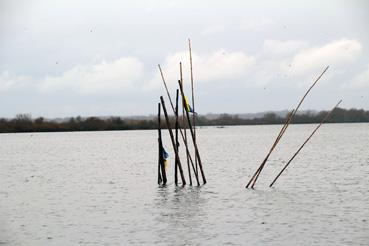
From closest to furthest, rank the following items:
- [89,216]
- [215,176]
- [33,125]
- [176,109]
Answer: [89,216]
[176,109]
[215,176]
[33,125]

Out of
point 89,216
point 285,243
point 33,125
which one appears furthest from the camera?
point 33,125

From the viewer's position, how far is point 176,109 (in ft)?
63.8

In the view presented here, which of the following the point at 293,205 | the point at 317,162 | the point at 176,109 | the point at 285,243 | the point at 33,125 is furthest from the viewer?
the point at 33,125

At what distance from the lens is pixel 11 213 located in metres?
17.0

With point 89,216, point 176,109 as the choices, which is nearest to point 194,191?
point 176,109

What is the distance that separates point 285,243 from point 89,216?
5.83 m

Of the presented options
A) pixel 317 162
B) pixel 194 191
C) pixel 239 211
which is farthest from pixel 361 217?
pixel 317 162

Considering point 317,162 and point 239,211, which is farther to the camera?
point 317,162

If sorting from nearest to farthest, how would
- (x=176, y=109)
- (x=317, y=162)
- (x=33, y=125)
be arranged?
(x=176, y=109)
(x=317, y=162)
(x=33, y=125)

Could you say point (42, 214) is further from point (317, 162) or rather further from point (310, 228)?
point (317, 162)

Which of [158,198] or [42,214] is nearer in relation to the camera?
[42,214]

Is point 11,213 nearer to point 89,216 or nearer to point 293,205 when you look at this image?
point 89,216

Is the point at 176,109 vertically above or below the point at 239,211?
above

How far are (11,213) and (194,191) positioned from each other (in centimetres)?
606
